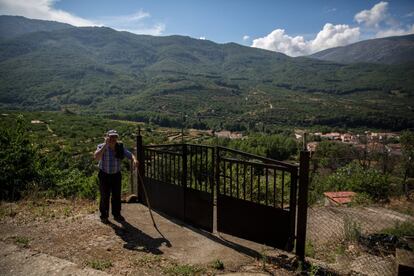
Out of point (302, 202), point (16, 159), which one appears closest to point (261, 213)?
point (302, 202)

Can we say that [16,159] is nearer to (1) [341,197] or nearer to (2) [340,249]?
(2) [340,249]

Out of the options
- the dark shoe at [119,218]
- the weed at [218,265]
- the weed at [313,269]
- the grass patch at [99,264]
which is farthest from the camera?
the dark shoe at [119,218]

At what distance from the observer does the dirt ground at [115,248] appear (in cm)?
418

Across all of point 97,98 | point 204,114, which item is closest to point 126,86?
point 97,98

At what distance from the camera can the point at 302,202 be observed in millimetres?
4477

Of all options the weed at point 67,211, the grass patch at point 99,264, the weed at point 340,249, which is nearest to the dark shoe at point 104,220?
the weed at point 67,211

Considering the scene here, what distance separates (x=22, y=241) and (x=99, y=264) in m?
1.64

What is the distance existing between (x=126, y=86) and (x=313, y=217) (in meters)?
154

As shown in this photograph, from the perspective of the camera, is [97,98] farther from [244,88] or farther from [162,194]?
[162,194]

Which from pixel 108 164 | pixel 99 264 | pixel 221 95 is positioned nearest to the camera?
pixel 99 264

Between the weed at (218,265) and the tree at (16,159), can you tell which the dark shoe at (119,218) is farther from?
the tree at (16,159)

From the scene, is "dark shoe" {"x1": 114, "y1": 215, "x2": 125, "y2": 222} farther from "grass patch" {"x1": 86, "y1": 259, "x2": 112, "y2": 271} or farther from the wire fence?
the wire fence

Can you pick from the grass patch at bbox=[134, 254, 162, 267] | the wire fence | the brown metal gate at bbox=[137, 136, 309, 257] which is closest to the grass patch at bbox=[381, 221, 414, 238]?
the wire fence

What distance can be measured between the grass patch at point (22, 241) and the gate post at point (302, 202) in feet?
13.3
